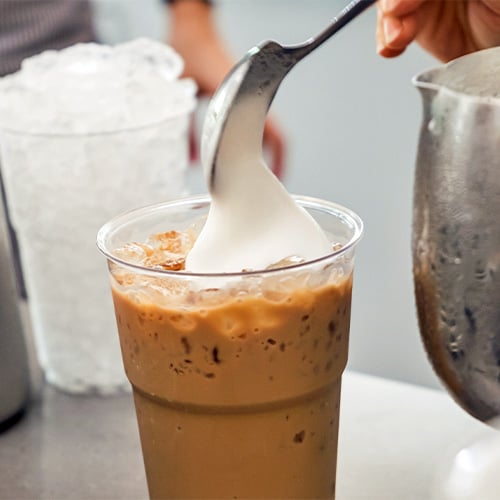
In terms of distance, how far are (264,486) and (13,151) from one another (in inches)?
14.7

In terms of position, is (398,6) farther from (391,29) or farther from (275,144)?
(275,144)

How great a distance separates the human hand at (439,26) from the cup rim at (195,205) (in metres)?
0.15

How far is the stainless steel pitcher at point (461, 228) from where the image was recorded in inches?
19.8

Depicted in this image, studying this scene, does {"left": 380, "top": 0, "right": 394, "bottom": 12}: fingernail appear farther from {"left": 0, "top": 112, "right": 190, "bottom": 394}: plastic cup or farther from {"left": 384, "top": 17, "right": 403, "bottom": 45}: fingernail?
{"left": 0, "top": 112, "right": 190, "bottom": 394}: plastic cup

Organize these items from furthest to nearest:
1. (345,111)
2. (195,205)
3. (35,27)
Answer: (345,111) → (35,27) → (195,205)

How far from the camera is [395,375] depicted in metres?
1.66

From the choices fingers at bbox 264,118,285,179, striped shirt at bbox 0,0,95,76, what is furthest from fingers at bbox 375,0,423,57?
striped shirt at bbox 0,0,95,76

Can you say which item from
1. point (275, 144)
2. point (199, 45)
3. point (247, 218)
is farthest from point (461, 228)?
point (199, 45)

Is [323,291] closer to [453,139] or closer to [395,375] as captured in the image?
[453,139]

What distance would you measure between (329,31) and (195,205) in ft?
0.52

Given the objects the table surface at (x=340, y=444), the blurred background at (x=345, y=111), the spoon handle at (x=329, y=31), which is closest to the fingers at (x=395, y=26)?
the spoon handle at (x=329, y=31)

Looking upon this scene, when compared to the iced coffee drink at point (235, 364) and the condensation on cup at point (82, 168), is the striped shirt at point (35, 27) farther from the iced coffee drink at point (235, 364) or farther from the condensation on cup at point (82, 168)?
the iced coffee drink at point (235, 364)

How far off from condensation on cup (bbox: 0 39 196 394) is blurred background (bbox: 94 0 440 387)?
1.17 meters

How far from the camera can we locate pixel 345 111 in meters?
2.16
